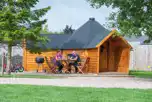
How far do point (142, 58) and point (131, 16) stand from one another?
44.0 feet

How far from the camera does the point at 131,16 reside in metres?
16.2

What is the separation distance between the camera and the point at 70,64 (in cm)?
2211

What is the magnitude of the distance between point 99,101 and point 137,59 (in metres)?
21.0

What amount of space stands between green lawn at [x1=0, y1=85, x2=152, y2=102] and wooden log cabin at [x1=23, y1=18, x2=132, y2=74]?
11572 millimetres

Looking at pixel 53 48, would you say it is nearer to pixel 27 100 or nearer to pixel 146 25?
pixel 146 25

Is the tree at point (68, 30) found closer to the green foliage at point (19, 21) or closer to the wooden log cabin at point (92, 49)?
the wooden log cabin at point (92, 49)

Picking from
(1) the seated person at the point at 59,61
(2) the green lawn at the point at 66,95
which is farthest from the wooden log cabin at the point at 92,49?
(2) the green lawn at the point at 66,95

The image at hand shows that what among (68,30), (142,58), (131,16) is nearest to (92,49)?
(131,16)

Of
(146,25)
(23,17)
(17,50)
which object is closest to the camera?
(146,25)

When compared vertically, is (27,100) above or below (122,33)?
below

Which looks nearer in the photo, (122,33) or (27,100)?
(27,100)

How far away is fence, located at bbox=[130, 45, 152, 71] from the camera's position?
2895 centimetres

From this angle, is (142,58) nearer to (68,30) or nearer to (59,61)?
(59,61)

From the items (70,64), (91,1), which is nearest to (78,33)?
(70,64)
